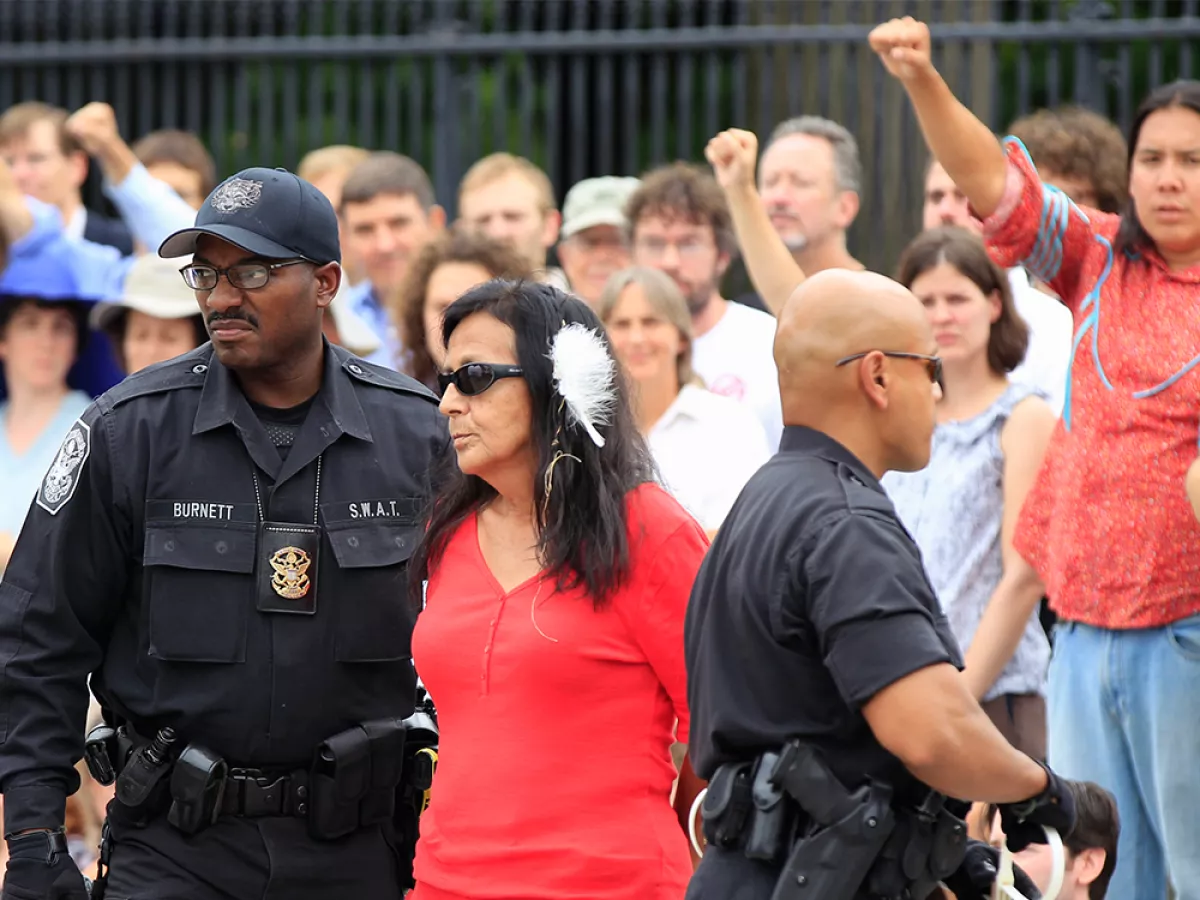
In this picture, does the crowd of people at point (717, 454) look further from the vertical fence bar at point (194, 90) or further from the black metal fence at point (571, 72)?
the vertical fence bar at point (194, 90)

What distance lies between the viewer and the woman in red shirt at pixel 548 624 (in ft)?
13.0

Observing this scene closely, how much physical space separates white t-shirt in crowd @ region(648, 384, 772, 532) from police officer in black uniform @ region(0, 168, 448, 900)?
178 centimetres

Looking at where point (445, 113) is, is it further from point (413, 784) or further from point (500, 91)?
point (413, 784)

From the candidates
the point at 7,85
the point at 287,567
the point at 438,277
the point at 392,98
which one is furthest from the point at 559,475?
the point at 7,85

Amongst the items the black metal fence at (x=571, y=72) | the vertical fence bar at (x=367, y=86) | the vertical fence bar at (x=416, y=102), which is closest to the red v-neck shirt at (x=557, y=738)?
the black metal fence at (x=571, y=72)

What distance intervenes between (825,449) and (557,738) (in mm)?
910

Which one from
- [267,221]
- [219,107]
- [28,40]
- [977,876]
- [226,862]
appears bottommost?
[226,862]

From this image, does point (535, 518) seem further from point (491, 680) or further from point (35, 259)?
point (35, 259)

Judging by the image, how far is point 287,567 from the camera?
443cm

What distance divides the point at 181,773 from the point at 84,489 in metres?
0.68

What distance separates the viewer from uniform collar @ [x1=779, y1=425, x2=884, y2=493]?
3.48m

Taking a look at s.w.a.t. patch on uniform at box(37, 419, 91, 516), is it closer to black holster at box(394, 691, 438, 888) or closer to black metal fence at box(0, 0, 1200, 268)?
black holster at box(394, 691, 438, 888)

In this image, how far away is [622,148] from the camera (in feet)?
36.4

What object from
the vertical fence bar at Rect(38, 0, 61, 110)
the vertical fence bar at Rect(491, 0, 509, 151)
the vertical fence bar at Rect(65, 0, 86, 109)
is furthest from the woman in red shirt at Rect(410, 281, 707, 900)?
the vertical fence bar at Rect(38, 0, 61, 110)
